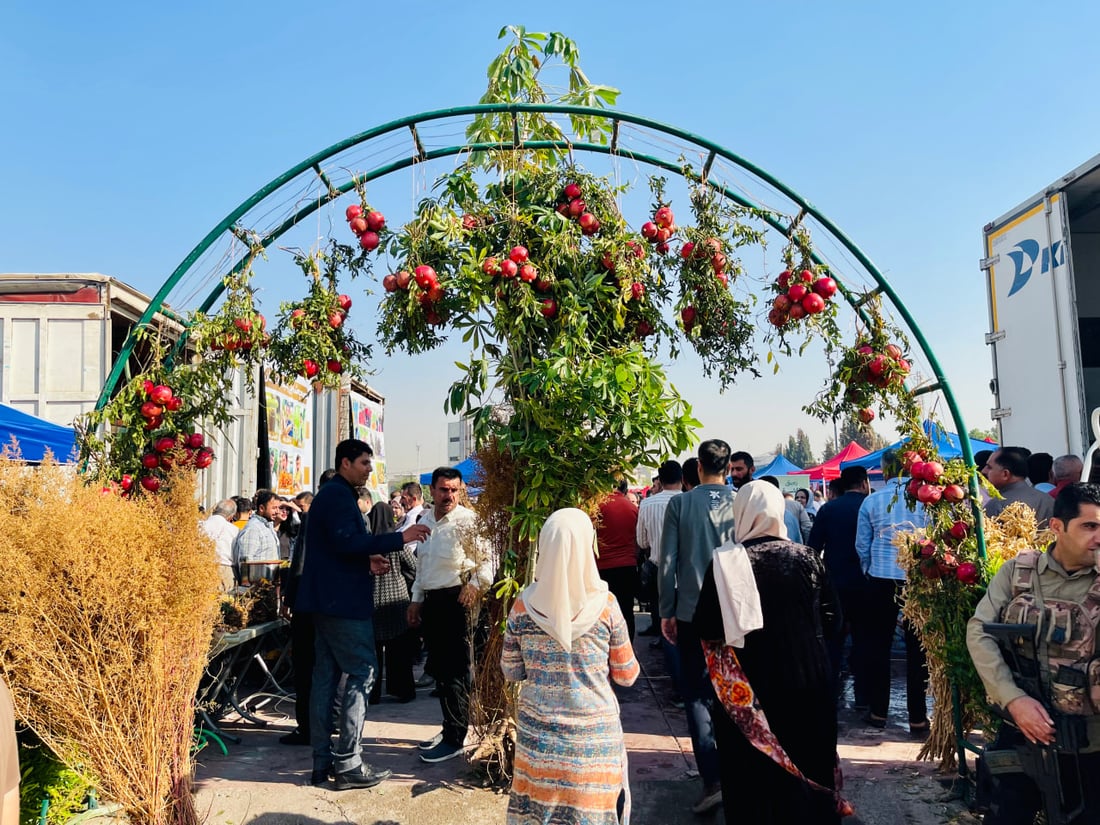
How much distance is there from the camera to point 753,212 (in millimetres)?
4879

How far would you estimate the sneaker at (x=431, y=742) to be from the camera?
5.21 m

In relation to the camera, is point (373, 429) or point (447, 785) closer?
point (447, 785)

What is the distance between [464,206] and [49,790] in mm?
3552

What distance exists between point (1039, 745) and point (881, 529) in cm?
290

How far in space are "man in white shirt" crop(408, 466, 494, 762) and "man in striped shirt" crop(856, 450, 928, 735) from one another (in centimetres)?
290

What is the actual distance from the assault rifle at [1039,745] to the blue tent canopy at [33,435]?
6253 millimetres

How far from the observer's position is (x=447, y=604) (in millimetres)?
5328

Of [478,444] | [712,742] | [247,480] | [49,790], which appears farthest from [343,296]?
[247,480]

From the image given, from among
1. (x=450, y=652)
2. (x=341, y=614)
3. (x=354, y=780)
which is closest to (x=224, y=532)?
(x=450, y=652)

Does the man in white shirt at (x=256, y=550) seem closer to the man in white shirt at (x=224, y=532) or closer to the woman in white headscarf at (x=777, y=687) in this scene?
the man in white shirt at (x=224, y=532)

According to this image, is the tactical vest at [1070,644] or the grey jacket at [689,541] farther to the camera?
the grey jacket at [689,541]

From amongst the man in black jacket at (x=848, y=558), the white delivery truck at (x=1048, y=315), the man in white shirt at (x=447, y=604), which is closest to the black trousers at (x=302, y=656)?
the man in white shirt at (x=447, y=604)

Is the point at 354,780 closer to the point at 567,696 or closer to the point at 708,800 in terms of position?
the point at 708,800

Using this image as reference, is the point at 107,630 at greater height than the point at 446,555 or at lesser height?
lesser
